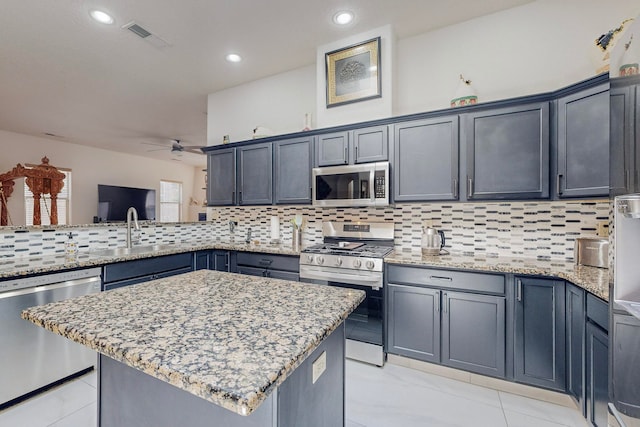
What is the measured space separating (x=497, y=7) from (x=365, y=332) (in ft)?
9.70

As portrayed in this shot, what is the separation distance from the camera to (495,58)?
2469mm

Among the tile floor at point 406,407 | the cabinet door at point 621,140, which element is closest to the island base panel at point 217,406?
the tile floor at point 406,407

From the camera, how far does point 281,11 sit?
2.33 metres

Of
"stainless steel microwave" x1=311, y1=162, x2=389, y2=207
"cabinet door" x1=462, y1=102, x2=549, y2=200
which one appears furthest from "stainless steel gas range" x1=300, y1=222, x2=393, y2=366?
"cabinet door" x1=462, y1=102, x2=549, y2=200

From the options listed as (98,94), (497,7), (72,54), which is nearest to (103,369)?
(72,54)

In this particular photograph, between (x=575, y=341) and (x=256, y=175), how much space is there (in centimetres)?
305

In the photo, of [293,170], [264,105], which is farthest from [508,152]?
[264,105]

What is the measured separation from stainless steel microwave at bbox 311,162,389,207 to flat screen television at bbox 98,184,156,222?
247 inches

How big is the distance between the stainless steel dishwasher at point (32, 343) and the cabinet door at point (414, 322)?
2.44 meters

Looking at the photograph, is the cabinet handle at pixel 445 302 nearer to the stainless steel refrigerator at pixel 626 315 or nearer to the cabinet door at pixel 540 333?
the cabinet door at pixel 540 333

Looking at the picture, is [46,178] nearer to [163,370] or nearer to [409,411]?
[163,370]

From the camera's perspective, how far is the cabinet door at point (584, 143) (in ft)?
5.85

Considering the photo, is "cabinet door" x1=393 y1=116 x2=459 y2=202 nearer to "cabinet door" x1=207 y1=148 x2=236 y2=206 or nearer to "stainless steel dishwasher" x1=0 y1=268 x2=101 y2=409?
"cabinet door" x1=207 y1=148 x2=236 y2=206

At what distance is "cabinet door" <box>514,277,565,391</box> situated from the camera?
1.84 m
